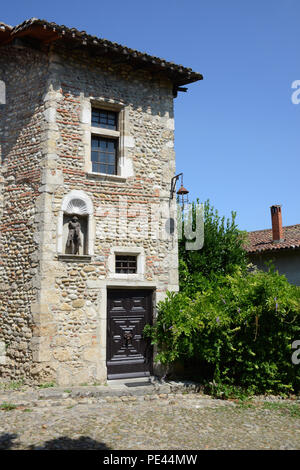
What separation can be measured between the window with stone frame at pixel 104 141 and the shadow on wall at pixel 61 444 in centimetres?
561

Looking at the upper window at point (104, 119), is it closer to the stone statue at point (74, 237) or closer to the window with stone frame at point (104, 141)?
the window with stone frame at point (104, 141)

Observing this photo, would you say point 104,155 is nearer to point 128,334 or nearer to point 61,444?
point 128,334

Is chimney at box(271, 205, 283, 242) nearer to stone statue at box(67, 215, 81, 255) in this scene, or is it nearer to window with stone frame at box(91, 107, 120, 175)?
window with stone frame at box(91, 107, 120, 175)

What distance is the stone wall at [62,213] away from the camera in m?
8.00

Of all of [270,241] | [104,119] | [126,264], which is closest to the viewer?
[126,264]

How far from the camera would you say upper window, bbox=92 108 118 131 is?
9.24m

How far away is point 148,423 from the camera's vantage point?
19.2 feet

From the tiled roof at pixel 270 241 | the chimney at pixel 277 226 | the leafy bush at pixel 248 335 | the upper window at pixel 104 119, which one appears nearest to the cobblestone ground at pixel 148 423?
the leafy bush at pixel 248 335

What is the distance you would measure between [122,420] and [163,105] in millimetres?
7013

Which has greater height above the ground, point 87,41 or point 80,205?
point 87,41

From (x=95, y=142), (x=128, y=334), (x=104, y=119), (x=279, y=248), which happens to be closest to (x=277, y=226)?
(x=279, y=248)

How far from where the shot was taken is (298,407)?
7062 mm

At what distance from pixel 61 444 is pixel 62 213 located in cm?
460
